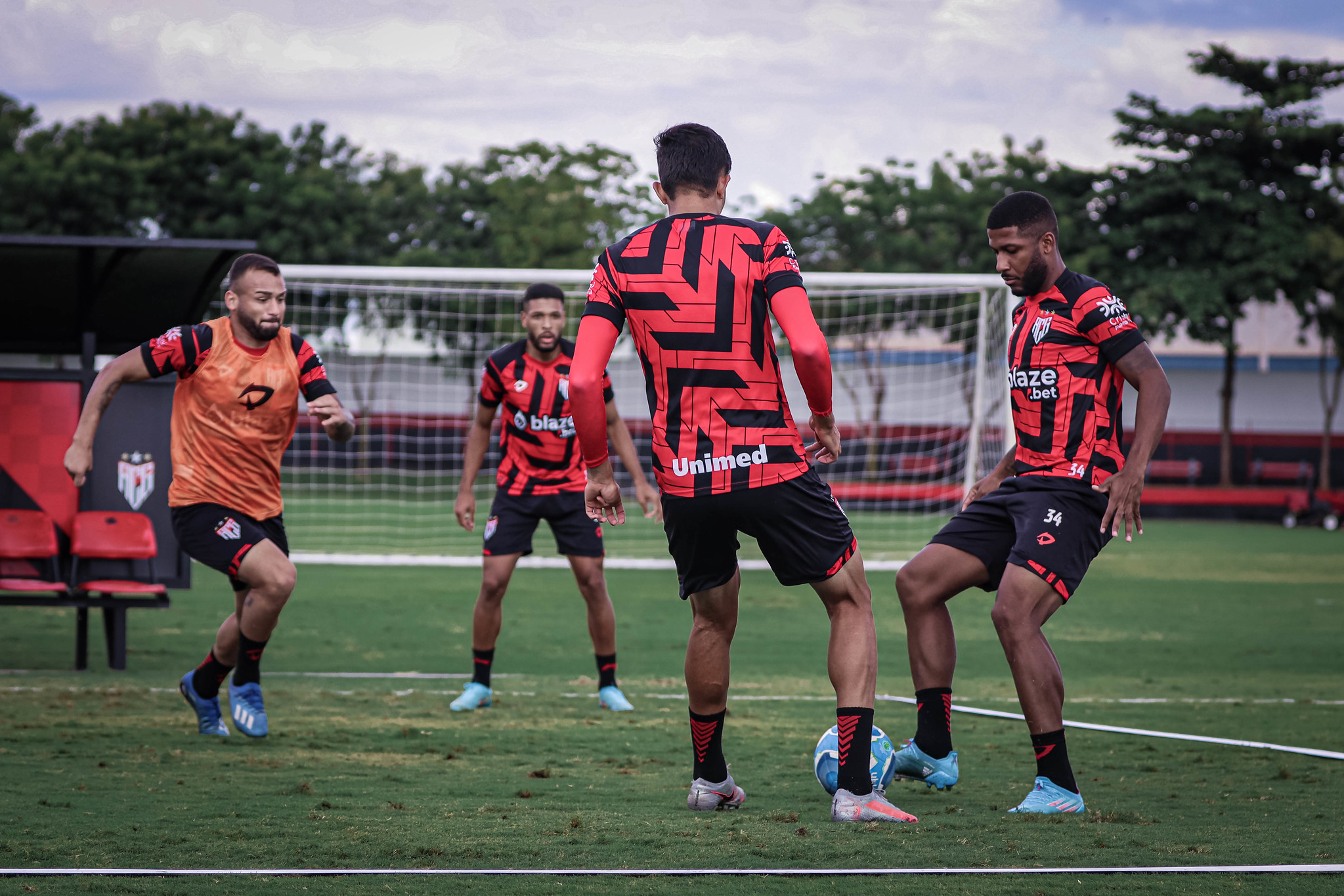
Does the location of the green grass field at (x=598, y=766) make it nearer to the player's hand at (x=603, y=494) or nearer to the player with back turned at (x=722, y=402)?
the player with back turned at (x=722, y=402)

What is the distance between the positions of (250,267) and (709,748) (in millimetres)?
3303

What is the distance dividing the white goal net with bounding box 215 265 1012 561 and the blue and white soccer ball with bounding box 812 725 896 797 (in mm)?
9374

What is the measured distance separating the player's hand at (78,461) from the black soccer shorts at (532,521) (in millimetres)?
2213

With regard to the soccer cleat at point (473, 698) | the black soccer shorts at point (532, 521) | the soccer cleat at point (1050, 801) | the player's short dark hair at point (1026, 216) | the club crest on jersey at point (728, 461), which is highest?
the player's short dark hair at point (1026, 216)

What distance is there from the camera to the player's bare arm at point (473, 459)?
7.45m

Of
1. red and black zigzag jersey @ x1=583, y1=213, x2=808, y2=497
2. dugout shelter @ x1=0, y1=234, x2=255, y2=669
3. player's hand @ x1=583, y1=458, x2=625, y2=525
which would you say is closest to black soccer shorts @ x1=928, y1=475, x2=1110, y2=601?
red and black zigzag jersey @ x1=583, y1=213, x2=808, y2=497

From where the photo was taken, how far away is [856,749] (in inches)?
167

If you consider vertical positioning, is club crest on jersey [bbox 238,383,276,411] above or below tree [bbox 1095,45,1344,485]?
below

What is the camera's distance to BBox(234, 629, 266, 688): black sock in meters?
6.07

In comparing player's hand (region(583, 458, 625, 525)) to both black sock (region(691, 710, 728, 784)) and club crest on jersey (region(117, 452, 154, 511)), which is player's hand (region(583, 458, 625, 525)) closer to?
black sock (region(691, 710, 728, 784))

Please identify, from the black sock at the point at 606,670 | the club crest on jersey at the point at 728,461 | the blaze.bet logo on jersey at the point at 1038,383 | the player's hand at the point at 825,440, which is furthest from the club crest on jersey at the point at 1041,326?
the black sock at the point at 606,670

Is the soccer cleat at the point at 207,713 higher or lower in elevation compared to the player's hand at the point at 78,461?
lower

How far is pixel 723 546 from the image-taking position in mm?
4266

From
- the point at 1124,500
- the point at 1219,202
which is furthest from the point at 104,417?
the point at 1219,202
